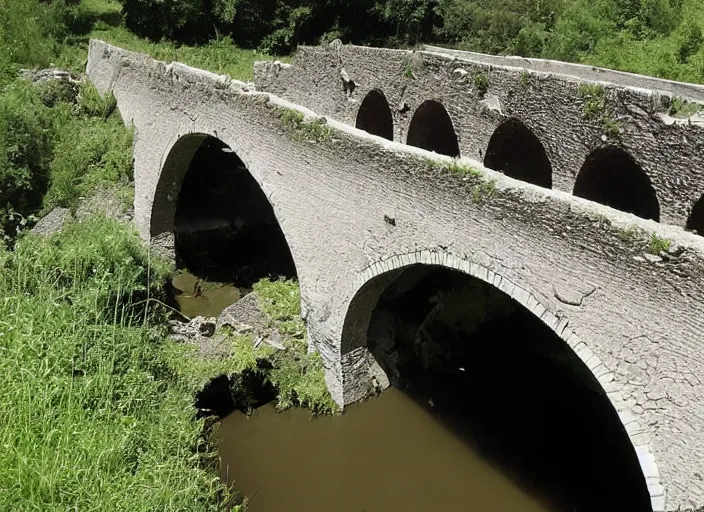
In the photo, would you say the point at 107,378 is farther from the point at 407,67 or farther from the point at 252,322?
the point at 407,67

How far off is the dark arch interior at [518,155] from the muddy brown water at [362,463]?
180 inches

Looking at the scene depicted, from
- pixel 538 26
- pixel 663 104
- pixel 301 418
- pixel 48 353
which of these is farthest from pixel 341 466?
pixel 538 26

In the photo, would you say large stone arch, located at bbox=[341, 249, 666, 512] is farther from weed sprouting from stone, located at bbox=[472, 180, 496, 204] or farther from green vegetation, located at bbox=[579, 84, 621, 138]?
green vegetation, located at bbox=[579, 84, 621, 138]

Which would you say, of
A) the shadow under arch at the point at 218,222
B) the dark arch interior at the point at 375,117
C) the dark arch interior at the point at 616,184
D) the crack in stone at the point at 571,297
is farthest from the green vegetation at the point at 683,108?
the shadow under arch at the point at 218,222

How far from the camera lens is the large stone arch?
5336 millimetres

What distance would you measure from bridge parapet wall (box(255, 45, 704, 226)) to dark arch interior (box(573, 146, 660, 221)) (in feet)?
0.75

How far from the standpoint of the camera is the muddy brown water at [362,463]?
26.1 feet

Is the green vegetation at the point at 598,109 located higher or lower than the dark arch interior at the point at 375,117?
higher

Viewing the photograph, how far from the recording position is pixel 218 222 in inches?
600

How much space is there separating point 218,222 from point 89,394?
8967 millimetres

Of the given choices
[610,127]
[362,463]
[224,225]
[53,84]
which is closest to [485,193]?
[610,127]

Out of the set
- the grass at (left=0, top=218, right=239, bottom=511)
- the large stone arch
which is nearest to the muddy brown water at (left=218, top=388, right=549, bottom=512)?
the large stone arch

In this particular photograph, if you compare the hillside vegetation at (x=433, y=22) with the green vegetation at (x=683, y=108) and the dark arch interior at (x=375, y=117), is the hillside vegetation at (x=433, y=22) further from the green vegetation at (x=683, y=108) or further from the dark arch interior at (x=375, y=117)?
the green vegetation at (x=683, y=108)

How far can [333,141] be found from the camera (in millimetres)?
8047
